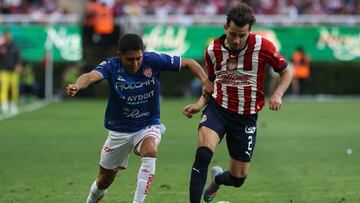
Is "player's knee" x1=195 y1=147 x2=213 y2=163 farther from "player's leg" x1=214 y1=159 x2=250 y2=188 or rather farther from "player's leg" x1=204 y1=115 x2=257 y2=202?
"player's leg" x1=214 y1=159 x2=250 y2=188

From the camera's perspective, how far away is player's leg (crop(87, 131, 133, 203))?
9406 millimetres

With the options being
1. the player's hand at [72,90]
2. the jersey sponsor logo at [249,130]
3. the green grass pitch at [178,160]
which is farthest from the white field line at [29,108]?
the player's hand at [72,90]

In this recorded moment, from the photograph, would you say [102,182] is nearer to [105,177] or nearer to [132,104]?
[105,177]

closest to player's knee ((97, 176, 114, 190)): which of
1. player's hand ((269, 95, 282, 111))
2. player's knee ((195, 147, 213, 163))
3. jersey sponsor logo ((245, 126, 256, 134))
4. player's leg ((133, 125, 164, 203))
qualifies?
player's leg ((133, 125, 164, 203))

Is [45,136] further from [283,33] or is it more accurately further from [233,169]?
[283,33]

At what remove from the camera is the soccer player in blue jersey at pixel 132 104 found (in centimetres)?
924

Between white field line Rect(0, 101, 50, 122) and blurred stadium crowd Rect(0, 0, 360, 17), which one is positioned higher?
blurred stadium crowd Rect(0, 0, 360, 17)

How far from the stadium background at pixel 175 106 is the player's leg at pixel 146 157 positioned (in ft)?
4.54

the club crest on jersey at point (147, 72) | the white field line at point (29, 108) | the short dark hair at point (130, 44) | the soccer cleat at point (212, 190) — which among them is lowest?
the white field line at point (29, 108)

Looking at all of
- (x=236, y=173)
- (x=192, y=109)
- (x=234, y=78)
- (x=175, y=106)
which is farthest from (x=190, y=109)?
(x=175, y=106)

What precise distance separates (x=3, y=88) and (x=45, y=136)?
726cm

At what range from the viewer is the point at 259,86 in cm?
973

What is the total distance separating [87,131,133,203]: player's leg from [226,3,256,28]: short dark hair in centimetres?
166

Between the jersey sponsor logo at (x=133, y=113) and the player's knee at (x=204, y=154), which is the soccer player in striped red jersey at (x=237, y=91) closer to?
the player's knee at (x=204, y=154)
